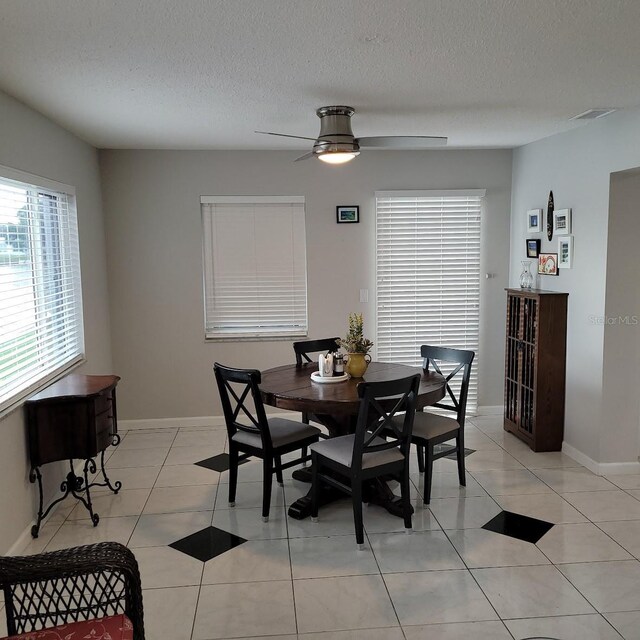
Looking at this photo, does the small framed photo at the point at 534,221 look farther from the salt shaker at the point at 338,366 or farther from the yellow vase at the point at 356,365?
the salt shaker at the point at 338,366

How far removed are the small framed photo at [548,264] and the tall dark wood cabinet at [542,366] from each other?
260 mm

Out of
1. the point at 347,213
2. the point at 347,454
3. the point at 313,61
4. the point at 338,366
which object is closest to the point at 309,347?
the point at 338,366

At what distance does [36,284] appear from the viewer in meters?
3.85

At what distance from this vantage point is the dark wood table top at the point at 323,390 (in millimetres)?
3406

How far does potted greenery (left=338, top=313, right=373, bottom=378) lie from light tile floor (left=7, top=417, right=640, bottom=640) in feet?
2.81

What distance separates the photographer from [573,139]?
14.9 feet

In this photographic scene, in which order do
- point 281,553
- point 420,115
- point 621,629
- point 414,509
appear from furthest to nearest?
1. point 420,115
2. point 414,509
3. point 281,553
4. point 621,629

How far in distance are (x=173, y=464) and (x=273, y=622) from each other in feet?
7.22

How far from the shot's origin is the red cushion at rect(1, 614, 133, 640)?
5.99 ft

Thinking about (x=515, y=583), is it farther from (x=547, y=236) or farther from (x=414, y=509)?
(x=547, y=236)

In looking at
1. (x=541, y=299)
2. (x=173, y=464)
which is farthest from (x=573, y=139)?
(x=173, y=464)

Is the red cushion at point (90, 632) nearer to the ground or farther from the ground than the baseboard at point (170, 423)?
farther from the ground

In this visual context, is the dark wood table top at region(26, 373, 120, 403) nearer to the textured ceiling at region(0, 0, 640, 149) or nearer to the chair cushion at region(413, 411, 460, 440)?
the textured ceiling at region(0, 0, 640, 149)

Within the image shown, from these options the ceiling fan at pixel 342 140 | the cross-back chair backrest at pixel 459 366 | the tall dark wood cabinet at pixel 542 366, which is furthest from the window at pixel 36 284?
the tall dark wood cabinet at pixel 542 366
